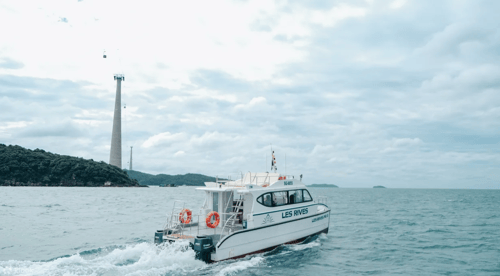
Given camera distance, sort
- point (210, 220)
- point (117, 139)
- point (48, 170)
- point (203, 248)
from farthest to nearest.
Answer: point (117, 139)
point (48, 170)
point (210, 220)
point (203, 248)

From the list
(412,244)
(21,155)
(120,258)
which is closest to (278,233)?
(120,258)

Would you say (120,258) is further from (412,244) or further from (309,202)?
(412,244)

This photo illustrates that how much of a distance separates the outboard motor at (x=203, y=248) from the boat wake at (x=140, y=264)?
0.57ft

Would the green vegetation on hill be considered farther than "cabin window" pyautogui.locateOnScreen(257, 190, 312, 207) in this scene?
Yes

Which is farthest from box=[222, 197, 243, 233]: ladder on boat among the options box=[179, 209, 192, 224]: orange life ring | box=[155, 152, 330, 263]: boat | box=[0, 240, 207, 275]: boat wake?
box=[0, 240, 207, 275]: boat wake

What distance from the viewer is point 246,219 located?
14.9 m

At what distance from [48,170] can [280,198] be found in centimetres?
10130

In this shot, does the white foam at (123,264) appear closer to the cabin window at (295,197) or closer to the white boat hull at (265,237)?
the white boat hull at (265,237)

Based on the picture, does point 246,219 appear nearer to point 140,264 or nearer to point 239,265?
point 239,265

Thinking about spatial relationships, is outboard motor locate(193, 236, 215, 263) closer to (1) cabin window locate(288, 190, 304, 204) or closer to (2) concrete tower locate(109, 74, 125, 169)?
(1) cabin window locate(288, 190, 304, 204)

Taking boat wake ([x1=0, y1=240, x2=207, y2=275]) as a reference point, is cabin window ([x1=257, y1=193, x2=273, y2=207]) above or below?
above

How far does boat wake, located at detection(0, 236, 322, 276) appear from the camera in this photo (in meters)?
Answer: 11.9

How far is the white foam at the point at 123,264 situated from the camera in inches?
466

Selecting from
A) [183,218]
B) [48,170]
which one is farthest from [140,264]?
[48,170]
